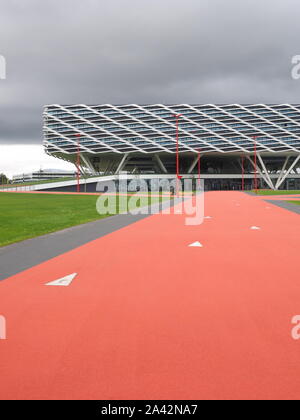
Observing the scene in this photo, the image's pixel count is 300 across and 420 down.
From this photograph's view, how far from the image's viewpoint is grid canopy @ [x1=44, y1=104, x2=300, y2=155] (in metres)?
90.6

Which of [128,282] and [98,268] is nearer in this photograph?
[128,282]

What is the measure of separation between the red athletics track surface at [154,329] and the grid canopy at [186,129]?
8544 cm

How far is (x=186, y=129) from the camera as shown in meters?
90.8

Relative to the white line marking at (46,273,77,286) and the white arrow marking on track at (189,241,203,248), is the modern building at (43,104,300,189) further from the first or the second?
the white line marking at (46,273,77,286)

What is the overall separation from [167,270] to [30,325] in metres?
3.13

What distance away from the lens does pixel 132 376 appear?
2842mm

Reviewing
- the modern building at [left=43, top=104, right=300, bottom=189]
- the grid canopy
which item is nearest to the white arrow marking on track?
the grid canopy

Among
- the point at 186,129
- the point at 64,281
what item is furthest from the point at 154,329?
the point at 186,129

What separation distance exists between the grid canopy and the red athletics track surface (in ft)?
280

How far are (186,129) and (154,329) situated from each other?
90.2 metres

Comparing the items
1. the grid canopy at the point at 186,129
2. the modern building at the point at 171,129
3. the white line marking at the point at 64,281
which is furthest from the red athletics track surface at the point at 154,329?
the modern building at the point at 171,129

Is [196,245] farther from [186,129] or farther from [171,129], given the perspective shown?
[186,129]
